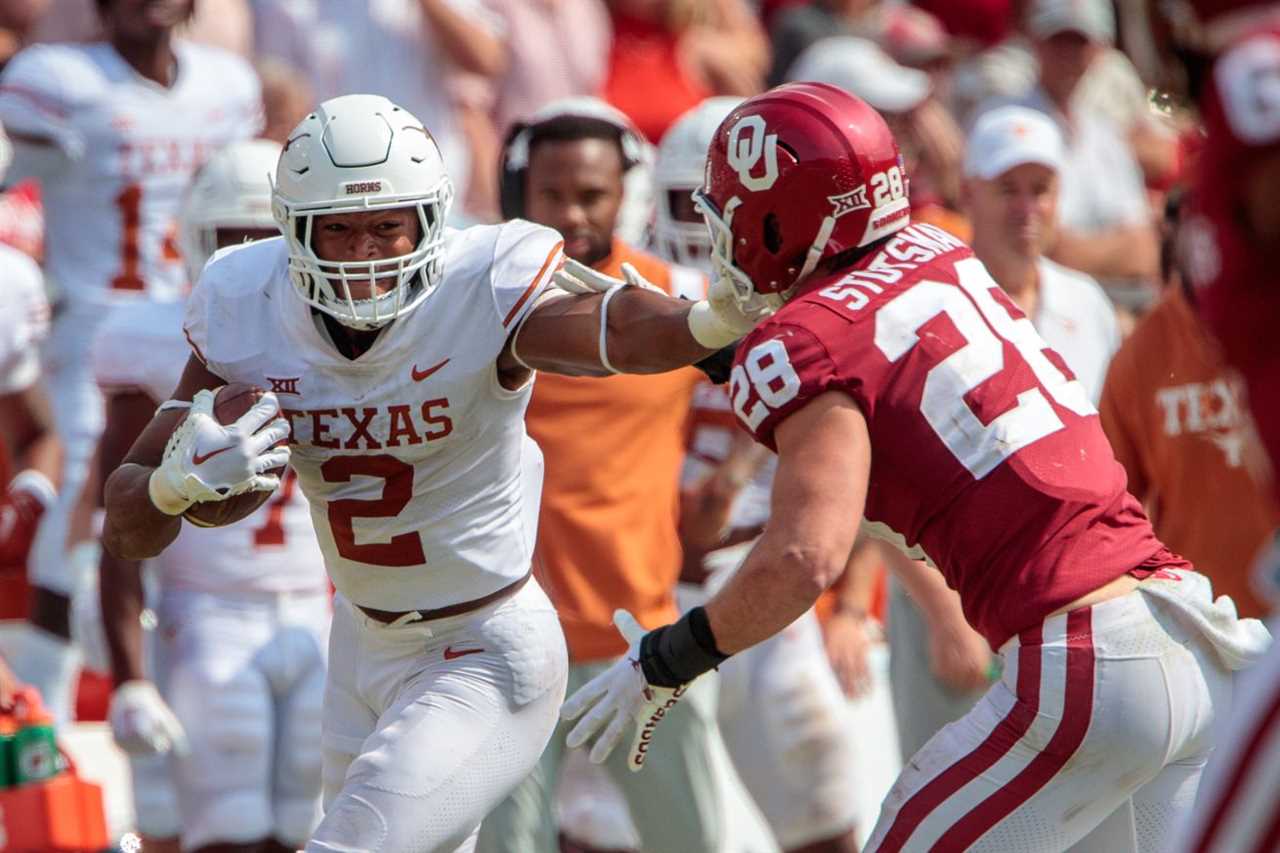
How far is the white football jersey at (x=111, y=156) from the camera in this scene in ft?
22.6

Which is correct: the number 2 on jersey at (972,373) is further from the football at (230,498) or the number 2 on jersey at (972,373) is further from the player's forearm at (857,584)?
the player's forearm at (857,584)

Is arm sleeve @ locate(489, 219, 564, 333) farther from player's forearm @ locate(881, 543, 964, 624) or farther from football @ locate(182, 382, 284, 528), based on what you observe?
player's forearm @ locate(881, 543, 964, 624)

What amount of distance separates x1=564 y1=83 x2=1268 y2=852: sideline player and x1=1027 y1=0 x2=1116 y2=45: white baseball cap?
4603mm

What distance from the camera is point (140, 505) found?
3775 mm

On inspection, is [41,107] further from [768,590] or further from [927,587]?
[768,590]

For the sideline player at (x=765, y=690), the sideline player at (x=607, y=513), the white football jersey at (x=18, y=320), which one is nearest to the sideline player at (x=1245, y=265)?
the sideline player at (x=607, y=513)

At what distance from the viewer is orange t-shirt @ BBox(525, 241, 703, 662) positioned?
205 inches

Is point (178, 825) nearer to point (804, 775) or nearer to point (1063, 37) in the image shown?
point (804, 775)

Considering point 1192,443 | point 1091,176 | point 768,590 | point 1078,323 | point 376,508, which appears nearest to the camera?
point 768,590

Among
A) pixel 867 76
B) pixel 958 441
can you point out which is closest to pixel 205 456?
pixel 958 441

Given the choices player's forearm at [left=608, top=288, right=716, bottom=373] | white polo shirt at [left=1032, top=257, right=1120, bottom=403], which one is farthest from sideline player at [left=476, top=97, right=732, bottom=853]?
player's forearm at [left=608, top=288, right=716, bottom=373]

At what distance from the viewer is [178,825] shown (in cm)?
535

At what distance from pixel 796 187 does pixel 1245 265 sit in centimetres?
116

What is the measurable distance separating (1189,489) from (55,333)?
3584 mm
